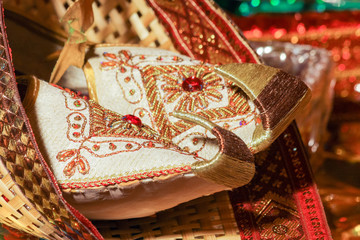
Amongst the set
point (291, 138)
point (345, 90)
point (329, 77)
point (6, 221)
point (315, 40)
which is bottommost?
point (6, 221)

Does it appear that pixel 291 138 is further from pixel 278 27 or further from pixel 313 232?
pixel 278 27

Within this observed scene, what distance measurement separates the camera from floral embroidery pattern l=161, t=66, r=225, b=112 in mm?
548

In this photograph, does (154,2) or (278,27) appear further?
(278,27)

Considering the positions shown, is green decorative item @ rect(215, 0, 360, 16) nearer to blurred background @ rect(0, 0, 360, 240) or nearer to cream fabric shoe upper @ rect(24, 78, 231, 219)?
blurred background @ rect(0, 0, 360, 240)

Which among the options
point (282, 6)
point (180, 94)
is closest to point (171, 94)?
point (180, 94)

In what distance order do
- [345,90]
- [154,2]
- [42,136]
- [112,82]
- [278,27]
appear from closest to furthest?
[42,136] → [112,82] → [154,2] → [345,90] → [278,27]

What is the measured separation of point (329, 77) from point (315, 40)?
36 cm

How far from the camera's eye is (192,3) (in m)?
0.69

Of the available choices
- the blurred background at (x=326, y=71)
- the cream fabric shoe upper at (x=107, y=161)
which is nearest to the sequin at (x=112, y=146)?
the cream fabric shoe upper at (x=107, y=161)

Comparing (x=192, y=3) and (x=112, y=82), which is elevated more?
(x=192, y=3)

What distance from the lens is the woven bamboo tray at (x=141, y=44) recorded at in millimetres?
529

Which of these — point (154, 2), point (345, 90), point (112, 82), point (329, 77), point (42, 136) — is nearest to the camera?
point (42, 136)

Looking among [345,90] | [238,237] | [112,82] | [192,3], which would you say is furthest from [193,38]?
[345,90]

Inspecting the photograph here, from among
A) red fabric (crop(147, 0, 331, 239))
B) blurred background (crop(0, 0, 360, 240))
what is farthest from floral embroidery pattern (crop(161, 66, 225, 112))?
blurred background (crop(0, 0, 360, 240))
